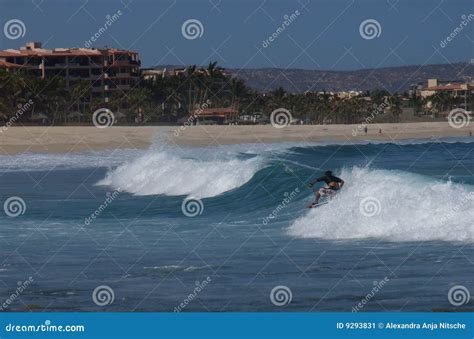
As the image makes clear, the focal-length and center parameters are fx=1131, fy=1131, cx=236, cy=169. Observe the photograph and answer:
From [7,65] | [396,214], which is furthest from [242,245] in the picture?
[7,65]

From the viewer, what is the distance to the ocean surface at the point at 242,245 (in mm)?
10453

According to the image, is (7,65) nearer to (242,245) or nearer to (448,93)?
(448,93)

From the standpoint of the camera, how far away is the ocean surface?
34.3ft

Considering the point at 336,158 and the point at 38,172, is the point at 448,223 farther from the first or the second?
the point at 336,158

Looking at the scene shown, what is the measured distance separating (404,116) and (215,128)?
21.6 m

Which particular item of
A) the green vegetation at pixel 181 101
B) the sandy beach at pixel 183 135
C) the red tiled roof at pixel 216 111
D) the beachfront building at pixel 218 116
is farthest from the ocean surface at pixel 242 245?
the red tiled roof at pixel 216 111

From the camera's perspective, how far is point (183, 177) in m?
26.4

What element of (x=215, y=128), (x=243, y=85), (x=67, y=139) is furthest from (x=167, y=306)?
(x=243, y=85)

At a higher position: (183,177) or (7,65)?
(7,65)

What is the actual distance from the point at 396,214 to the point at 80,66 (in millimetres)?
51737

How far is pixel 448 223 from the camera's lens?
47.7ft

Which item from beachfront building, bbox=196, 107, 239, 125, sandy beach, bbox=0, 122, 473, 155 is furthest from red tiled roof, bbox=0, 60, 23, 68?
beachfront building, bbox=196, 107, 239, 125

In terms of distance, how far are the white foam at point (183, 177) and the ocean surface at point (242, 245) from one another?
0.09m

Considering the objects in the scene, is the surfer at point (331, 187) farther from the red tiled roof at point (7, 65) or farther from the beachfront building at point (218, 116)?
the beachfront building at point (218, 116)
